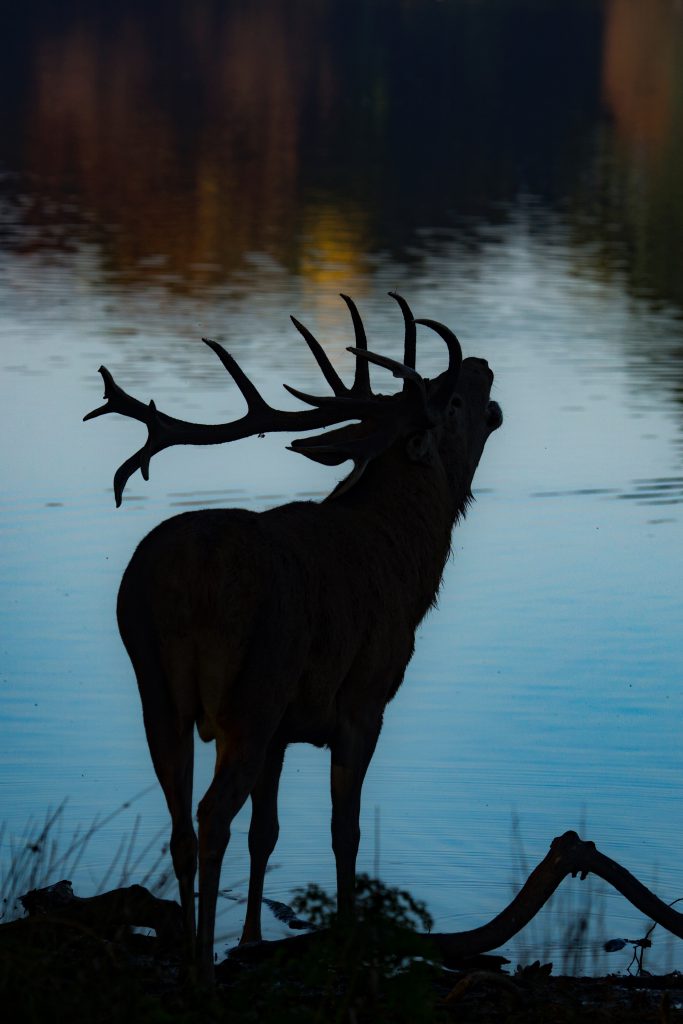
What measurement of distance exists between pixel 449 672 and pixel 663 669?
1107 mm

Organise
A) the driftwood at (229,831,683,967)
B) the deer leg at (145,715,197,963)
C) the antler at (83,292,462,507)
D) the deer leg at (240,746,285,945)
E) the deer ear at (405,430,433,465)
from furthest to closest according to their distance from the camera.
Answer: the deer ear at (405,430,433,465)
the antler at (83,292,462,507)
the deer leg at (240,746,285,945)
the driftwood at (229,831,683,967)
the deer leg at (145,715,197,963)

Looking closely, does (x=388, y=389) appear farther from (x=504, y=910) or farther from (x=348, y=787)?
(x=504, y=910)

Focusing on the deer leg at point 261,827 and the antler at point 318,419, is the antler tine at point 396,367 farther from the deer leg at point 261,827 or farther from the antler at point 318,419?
the deer leg at point 261,827

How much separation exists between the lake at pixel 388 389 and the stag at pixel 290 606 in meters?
0.66

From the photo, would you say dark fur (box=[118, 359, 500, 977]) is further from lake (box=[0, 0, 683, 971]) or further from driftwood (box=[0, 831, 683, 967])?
lake (box=[0, 0, 683, 971])

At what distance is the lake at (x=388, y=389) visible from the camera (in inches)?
360

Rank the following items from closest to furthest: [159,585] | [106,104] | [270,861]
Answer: [159,585]
[270,861]
[106,104]

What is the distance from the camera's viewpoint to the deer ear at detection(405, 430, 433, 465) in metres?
8.12

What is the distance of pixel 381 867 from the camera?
335 inches

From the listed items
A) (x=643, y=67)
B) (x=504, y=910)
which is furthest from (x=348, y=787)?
(x=643, y=67)

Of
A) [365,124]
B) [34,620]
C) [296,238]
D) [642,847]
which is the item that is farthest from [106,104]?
[642,847]

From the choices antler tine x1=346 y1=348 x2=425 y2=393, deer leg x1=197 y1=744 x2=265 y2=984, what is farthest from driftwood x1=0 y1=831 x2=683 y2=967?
antler tine x1=346 y1=348 x2=425 y2=393

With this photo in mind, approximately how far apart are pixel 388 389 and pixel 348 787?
11.4 m

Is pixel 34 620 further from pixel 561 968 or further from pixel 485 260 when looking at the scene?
pixel 485 260
